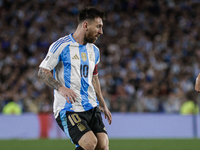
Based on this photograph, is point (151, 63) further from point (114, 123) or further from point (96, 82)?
point (96, 82)

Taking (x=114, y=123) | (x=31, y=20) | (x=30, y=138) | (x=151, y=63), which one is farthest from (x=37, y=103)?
(x=31, y=20)

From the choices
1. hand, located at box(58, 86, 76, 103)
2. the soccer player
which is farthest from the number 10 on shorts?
hand, located at box(58, 86, 76, 103)

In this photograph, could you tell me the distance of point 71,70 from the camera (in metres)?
4.19

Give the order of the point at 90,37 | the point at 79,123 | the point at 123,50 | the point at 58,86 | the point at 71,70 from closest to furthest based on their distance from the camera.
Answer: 1. the point at 58,86
2. the point at 79,123
3. the point at 71,70
4. the point at 90,37
5. the point at 123,50

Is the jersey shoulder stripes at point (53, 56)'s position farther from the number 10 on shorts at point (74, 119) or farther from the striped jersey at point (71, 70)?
the number 10 on shorts at point (74, 119)

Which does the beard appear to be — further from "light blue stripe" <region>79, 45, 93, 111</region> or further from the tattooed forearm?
the tattooed forearm

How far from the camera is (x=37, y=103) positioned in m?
11.5

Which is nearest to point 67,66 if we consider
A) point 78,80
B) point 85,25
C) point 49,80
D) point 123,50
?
point 78,80

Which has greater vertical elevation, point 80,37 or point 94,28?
point 94,28

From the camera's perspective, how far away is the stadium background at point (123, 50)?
11.6m

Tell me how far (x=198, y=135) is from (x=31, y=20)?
9.13m

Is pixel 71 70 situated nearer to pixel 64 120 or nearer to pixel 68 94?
pixel 68 94

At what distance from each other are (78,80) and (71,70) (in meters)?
0.14

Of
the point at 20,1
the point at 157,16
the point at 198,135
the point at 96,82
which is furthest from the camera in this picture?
the point at 20,1
